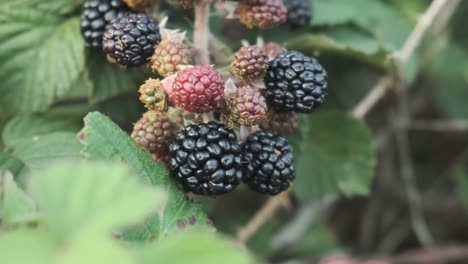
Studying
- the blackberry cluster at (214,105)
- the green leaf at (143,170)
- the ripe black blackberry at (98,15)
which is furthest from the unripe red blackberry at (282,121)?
the ripe black blackberry at (98,15)

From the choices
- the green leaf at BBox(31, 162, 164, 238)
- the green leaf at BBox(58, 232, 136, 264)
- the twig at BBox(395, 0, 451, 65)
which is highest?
the green leaf at BBox(31, 162, 164, 238)

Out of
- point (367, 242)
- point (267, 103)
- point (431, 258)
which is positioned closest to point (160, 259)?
point (267, 103)

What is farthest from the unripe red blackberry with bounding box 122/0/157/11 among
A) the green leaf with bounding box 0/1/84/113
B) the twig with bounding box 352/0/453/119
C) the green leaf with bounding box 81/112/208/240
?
the twig with bounding box 352/0/453/119

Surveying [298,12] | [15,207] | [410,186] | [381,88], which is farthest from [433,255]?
[15,207]

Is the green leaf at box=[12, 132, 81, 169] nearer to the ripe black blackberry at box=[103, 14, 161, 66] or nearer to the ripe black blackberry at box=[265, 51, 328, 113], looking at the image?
the ripe black blackberry at box=[103, 14, 161, 66]

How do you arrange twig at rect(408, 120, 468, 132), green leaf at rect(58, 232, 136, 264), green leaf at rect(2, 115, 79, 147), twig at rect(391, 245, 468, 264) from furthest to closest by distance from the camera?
twig at rect(408, 120, 468, 132) < twig at rect(391, 245, 468, 264) < green leaf at rect(2, 115, 79, 147) < green leaf at rect(58, 232, 136, 264)

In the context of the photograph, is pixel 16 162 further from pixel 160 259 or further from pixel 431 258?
pixel 431 258
